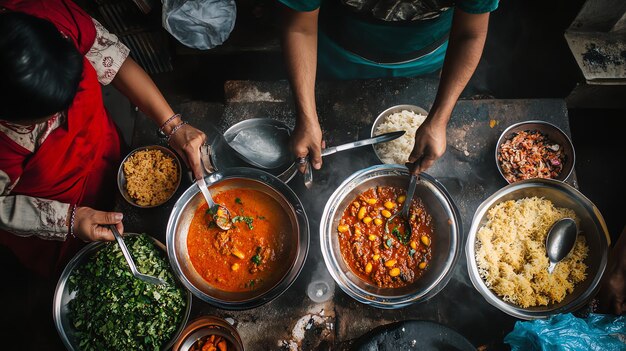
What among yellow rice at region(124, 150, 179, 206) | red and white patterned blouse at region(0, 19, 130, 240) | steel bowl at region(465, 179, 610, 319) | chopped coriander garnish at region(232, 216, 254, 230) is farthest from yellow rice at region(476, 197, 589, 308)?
red and white patterned blouse at region(0, 19, 130, 240)

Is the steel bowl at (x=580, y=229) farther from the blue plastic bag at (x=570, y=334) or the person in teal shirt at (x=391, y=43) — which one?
the person in teal shirt at (x=391, y=43)

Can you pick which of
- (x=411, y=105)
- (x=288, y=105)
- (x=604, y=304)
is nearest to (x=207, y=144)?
(x=288, y=105)

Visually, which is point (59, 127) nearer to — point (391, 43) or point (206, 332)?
point (206, 332)

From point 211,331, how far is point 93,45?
6.53 feet

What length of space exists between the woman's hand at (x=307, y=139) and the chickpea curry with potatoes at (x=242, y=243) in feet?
1.33

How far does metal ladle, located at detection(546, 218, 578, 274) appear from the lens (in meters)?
2.41

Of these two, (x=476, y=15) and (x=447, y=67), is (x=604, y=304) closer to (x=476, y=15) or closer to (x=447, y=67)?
(x=447, y=67)

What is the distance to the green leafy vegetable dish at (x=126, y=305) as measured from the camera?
95.6 inches

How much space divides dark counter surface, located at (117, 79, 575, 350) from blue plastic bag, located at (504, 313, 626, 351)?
324mm

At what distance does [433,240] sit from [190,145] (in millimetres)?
1726

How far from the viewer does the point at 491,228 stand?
99.4 inches

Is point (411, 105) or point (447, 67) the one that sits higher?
point (447, 67)

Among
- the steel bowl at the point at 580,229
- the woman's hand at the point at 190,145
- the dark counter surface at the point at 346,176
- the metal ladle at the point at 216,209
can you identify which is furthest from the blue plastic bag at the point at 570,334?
the woman's hand at the point at 190,145

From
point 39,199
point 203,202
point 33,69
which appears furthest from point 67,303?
point 33,69
